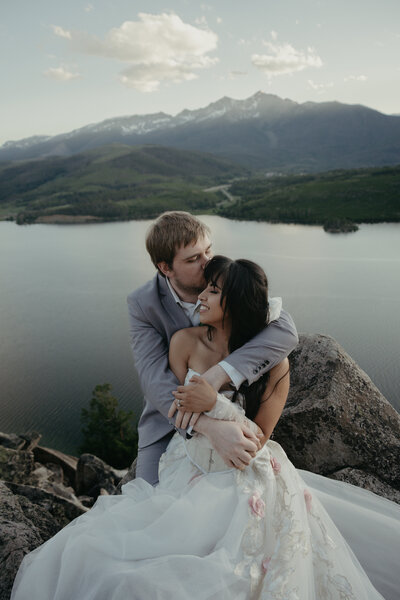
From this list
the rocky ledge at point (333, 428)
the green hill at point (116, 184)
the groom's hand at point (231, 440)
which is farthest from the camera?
the green hill at point (116, 184)

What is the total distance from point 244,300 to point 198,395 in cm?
64

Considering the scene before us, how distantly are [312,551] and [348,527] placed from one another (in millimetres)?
620

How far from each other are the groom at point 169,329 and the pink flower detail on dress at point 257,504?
537 millimetres

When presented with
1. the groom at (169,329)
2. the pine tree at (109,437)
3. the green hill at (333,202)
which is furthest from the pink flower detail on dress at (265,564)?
the green hill at (333,202)

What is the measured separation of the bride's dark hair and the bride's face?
25 mm

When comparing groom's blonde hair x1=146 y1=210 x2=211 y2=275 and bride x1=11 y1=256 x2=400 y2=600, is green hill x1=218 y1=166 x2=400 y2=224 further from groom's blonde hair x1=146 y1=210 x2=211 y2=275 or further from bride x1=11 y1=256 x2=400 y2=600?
bride x1=11 y1=256 x2=400 y2=600

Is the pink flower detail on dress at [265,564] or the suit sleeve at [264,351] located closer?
the pink flower detail on dress at [265,564]

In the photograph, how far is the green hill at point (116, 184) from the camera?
310 ft

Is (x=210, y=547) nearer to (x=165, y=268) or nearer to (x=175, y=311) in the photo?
(x=175, y=311)

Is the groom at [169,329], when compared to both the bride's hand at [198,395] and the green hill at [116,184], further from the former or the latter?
the green hill at [116,184]

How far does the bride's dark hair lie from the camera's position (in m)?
2.55

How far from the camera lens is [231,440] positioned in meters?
2.36

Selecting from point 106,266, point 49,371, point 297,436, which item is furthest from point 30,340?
point 297,436

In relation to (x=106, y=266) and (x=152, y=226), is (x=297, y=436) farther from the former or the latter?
(x=106, y=266)
